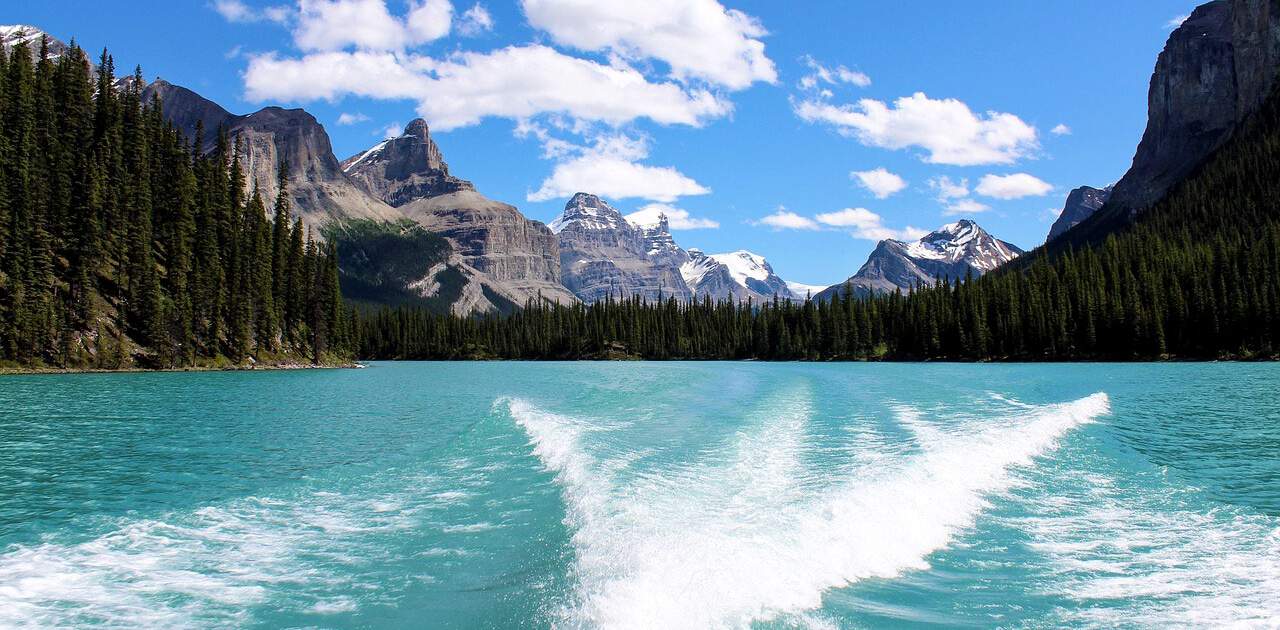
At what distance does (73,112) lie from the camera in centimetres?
8588

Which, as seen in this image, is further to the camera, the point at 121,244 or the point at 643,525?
the point at 121,244

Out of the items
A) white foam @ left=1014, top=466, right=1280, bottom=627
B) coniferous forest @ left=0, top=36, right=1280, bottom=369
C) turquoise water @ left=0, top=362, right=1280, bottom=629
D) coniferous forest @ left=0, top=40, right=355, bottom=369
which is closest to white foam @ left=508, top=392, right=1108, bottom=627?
turquoise water @ left=0, top=362, right=1280, bottom=629

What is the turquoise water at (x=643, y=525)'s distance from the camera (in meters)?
8.77

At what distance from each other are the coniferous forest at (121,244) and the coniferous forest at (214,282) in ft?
0.63

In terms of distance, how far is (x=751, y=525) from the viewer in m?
12.4

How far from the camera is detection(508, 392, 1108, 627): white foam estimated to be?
8859 millimetres

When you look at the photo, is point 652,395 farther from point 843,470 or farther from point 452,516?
point 452,516

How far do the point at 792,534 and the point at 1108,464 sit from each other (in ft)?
42.2

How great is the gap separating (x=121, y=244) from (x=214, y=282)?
1112 cm

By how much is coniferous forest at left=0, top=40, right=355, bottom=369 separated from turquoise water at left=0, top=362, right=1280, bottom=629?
51.5 meters

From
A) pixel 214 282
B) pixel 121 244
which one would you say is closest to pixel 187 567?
pixel 121 244

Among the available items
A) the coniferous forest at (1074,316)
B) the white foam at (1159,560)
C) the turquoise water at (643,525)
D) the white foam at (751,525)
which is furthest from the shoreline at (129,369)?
the coniferous forest at (1074,316)

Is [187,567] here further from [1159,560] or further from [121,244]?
[121,244]

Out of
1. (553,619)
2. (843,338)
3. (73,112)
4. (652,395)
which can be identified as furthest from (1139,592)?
(843,338)
